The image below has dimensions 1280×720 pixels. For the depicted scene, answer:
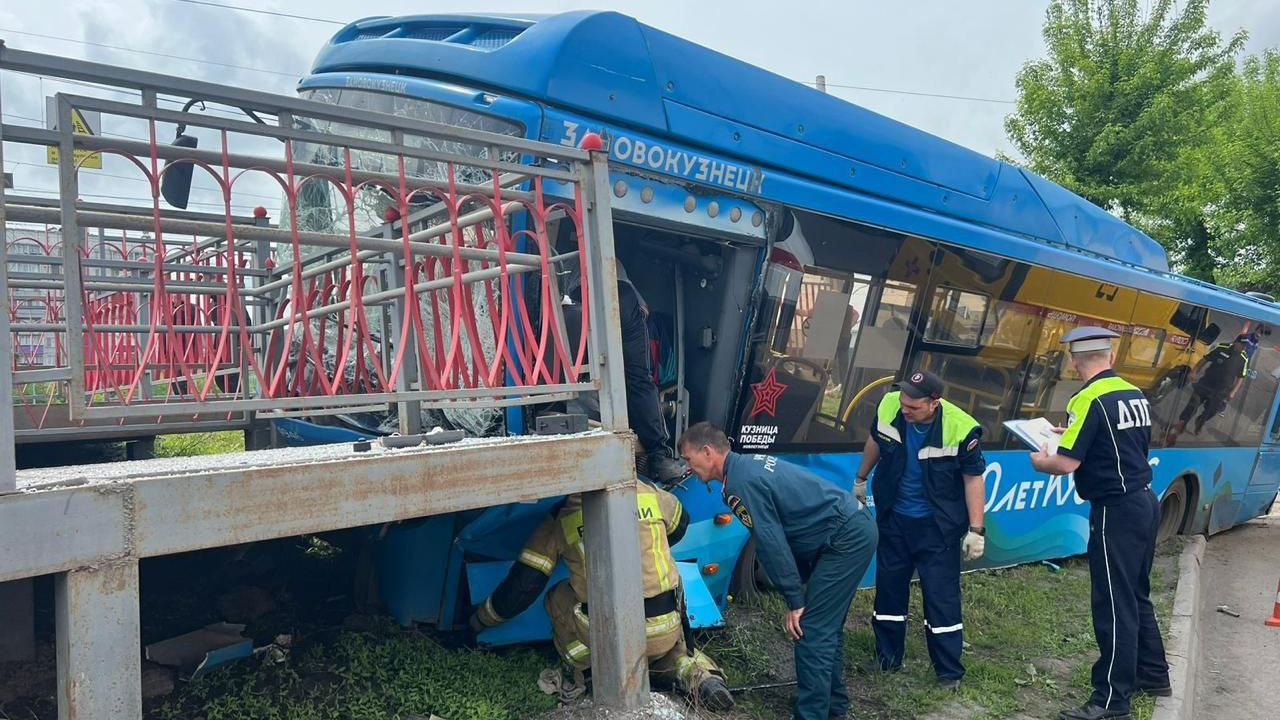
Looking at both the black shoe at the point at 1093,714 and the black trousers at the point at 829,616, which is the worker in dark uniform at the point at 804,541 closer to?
the black trousers at the point at 829,616

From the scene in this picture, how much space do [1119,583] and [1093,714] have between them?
2.25 feet

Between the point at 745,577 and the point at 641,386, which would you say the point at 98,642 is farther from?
the point at 745,577

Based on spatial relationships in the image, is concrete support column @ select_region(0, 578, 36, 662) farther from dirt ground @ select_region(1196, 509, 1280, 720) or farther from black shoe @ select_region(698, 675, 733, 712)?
dirt ground @ select_region(1196, 509, 1280, 720)

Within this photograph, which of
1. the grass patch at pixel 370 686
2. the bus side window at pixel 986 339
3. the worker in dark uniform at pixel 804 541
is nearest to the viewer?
the grass patch at pixel 370 686

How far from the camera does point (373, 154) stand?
4461 mm

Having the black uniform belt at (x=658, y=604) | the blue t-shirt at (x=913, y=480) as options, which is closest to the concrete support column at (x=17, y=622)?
the black uniform belt at (x=658, y=604)

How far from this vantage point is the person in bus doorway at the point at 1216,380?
872 cm

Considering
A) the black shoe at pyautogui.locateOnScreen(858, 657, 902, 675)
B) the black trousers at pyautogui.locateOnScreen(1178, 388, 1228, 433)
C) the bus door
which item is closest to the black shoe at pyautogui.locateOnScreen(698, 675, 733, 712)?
the black shoe at pyautogui.locateOnScreen(858, 657, 902, 675)

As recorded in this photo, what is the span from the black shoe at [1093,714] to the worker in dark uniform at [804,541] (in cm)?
121

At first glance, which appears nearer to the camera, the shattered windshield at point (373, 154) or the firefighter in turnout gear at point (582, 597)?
the firefighter in turnout gear at point (582, 597)

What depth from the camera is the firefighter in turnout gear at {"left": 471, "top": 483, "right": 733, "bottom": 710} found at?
3.71m

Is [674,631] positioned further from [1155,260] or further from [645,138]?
[1155,260]

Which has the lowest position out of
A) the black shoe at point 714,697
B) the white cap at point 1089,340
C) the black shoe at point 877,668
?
the black shoe at point 877,668

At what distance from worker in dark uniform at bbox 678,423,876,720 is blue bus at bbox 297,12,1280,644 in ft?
1.62
